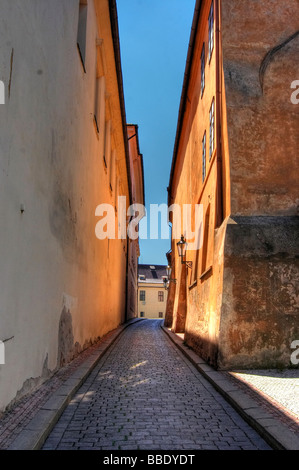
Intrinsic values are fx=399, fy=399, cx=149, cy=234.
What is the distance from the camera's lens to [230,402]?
5.03 metres

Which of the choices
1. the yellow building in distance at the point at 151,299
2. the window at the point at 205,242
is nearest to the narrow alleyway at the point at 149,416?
the window at the point at 205,242

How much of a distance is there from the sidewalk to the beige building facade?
0.67ft

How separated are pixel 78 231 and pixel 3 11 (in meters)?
4.82

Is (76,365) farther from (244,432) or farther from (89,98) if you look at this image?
(89,98)

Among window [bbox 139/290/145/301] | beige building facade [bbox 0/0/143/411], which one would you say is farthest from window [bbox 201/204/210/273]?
window [bbox 139/290/145/301]

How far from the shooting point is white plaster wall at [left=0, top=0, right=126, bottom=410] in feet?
12.7

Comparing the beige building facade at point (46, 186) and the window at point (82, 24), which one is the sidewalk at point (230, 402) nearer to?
the beige building facade at point (46, 186)

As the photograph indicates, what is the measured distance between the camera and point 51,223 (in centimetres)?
571

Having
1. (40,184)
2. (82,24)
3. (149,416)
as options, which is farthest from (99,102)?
(149,416)

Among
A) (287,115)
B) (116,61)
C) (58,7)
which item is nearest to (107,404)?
(58,7)

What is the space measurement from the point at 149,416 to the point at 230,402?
46.7 inches

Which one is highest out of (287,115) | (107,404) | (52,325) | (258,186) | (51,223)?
(287,115)

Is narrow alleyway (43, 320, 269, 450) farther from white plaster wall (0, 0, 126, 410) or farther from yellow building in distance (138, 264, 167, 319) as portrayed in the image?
yellow building in distance (138, 264, 167, 319)

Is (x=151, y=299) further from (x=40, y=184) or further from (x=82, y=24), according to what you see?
(x=40, y=184)
